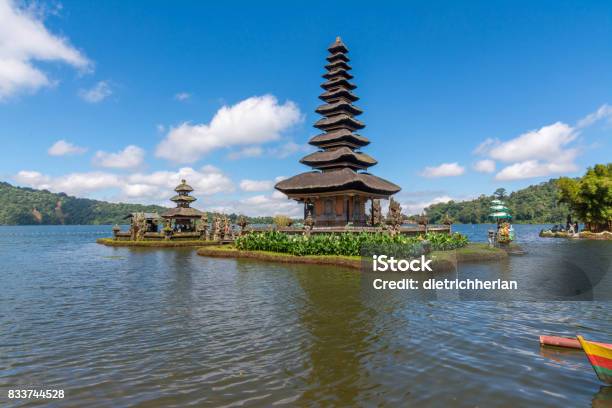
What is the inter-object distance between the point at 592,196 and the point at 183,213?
67674mm

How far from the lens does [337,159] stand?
36688 mm

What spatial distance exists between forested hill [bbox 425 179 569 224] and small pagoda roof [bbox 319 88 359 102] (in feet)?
350

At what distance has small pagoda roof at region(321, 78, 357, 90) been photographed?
4170cm

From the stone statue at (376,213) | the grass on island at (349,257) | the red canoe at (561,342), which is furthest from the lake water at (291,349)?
the stone statue at (376,213)

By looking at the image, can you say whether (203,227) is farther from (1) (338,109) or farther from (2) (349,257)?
(2) (349,257)

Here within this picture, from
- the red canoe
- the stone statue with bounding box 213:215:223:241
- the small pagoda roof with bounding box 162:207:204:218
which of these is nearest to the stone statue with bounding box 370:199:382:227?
the stone statue with bounding box 213:215:223:241

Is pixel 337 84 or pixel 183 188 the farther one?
pixel 183 188

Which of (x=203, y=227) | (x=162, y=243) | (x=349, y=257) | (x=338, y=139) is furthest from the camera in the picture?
(x=203, y=227)

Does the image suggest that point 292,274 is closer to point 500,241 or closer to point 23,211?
point 500,241

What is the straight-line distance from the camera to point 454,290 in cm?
1582

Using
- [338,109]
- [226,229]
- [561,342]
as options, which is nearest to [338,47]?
[338,109]

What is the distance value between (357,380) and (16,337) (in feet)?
29.7

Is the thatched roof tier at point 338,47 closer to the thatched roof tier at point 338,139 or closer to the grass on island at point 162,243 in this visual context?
the thatched roof tier at point 338,139

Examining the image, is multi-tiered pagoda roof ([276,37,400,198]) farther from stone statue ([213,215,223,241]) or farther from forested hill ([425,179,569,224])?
forested hill ([425,179,569,224])
